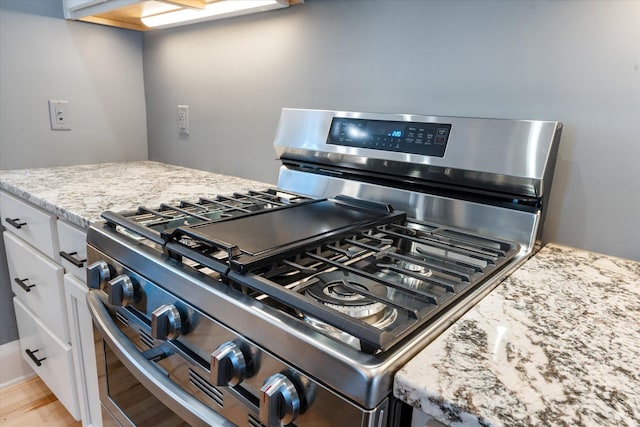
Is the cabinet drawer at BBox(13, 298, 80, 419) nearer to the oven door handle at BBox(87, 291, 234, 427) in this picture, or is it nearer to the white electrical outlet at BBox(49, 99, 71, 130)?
the oven door handle at BBox(87, 291, 234, 427)

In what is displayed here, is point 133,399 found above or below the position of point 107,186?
below

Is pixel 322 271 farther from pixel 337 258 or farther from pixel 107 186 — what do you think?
pixel 107 186

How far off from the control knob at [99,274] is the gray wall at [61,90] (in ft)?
3.55

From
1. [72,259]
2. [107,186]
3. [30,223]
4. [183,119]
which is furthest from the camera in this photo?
[183,119]

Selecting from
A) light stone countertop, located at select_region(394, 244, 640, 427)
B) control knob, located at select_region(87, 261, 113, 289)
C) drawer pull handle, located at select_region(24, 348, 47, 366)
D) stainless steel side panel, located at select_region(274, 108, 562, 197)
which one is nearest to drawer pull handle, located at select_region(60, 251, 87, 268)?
control knob, located at select_region(87, 261, 113, 289)

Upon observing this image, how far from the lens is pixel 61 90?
5.59 feet

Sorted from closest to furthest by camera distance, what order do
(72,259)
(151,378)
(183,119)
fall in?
(151,378) < (72,259) < (183,119)

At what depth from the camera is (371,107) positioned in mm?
1197

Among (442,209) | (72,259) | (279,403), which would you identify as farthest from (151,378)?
(442,209)

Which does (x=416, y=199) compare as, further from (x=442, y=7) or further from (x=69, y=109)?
(x=69, y=109)

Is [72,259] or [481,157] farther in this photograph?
[72,259]

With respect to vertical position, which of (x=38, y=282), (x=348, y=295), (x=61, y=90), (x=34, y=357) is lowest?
(x=34, y=357)

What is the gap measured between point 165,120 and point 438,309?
5.61 feet

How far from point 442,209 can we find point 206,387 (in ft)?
2.09
